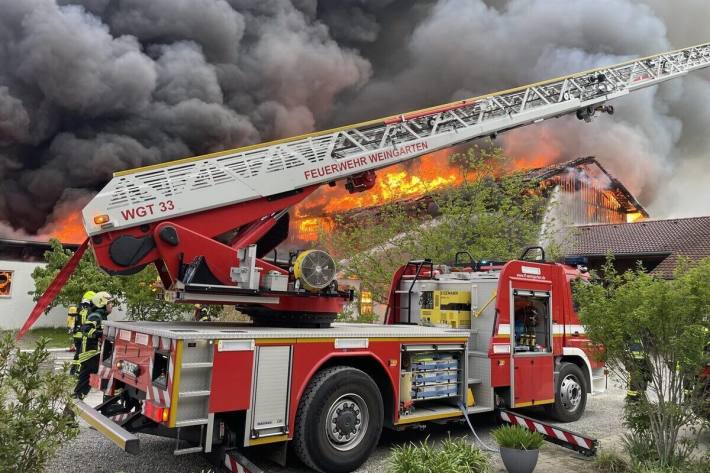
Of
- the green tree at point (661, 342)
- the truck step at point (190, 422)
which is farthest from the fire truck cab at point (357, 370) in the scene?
the green tree at point (661, 342)

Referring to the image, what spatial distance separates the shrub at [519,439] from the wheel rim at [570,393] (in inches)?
118

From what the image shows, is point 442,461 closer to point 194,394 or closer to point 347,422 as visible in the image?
point 347,422

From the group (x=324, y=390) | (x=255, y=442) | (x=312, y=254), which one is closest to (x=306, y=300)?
(x=312, y=254)

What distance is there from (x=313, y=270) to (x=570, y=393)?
16.7ft

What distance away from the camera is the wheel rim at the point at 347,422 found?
19.2ft

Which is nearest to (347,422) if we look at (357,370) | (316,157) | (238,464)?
(357,370)

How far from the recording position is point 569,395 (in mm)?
8633

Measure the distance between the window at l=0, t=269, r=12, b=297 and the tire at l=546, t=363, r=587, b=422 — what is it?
26.6 m

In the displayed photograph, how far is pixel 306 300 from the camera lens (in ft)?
21.6

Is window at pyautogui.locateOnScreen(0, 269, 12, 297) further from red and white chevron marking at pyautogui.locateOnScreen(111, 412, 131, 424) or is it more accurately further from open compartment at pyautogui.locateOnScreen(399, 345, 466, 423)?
open compartment at pyautogui.locateOnScreen(399, 345, 466, 423)

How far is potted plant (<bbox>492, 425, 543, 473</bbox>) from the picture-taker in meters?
5.68

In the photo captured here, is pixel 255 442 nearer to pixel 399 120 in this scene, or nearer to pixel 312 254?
pixel 312 254

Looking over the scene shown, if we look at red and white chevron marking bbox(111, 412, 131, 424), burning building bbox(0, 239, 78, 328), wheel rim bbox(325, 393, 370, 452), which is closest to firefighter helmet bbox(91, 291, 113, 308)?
red and white chevron marking bbox(111, 412, 131, 424)

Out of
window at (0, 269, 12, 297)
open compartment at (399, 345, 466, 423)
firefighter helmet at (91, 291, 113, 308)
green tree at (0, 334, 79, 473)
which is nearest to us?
green tree at (0, 334, 79, 473)
